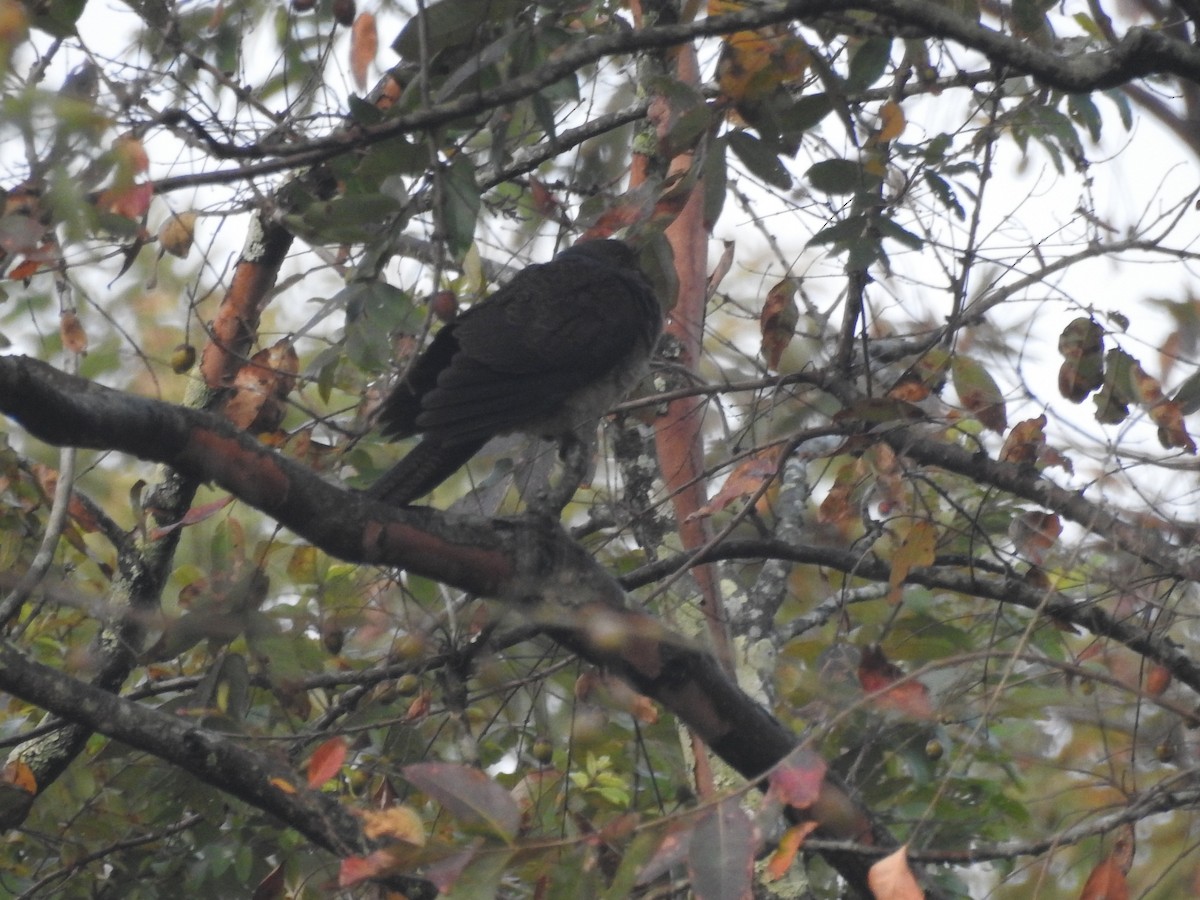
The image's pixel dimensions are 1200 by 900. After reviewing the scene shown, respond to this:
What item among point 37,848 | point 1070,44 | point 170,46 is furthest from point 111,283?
point 1070,44

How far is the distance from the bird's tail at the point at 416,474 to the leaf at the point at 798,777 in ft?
4.34

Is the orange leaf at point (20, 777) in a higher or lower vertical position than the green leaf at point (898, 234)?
lower

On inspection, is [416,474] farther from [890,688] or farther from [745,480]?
[890,688]

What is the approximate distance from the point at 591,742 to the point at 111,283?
1661 mm

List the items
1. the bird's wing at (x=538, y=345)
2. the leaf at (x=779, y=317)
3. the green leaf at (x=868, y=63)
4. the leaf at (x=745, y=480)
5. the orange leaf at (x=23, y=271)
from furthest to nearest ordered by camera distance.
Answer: the bird's wing at (x=538, y=345) → the leaf at (x=779, y=317) → the leaf at (x=745, y=480) → the orange leaf at (x=23, y=271) → the green leaf at (x=868, y=63)

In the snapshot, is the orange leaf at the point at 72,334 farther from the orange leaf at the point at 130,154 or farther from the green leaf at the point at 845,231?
the green leaf at the point at 845,231

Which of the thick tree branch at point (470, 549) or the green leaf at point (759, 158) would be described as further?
the green leaf at point (759, 158)

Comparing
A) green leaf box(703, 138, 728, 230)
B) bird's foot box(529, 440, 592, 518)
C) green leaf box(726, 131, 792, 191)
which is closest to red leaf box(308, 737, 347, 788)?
bird's foot box(529, 440, 592, 518)

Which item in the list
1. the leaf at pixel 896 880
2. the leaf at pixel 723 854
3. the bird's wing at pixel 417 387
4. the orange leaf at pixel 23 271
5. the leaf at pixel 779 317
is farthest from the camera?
the bird's wing at pixel 417 387

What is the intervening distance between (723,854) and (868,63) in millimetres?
1714

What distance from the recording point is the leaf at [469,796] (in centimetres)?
170

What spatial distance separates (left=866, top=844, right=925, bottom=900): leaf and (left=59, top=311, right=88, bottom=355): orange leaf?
2.46 m

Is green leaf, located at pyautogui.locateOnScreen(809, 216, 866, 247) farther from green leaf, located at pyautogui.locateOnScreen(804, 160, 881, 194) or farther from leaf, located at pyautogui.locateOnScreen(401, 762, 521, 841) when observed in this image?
leaf, located at pyautogui.locateOnScreen(401, 762, 521, 841)

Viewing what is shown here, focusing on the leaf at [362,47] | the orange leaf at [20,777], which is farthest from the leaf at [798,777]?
the orange leaf at [20,777]
